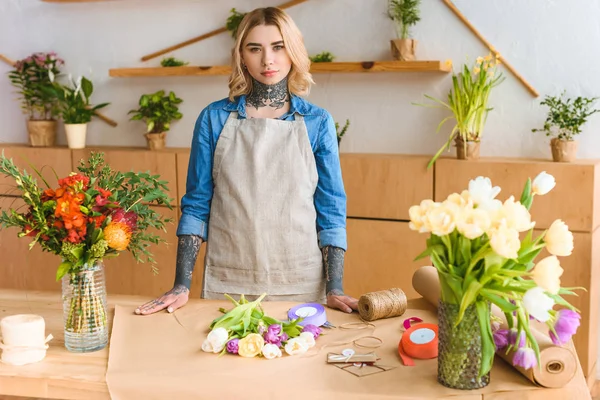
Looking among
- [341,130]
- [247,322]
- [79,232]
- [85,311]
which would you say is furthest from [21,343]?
[341,130]

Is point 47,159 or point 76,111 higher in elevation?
point 76,111

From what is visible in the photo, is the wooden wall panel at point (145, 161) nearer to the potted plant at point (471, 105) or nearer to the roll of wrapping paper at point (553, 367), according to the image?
the potted plant at point (471, 105)

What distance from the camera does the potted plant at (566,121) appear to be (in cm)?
355

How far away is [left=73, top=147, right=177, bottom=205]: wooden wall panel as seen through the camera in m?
4.12

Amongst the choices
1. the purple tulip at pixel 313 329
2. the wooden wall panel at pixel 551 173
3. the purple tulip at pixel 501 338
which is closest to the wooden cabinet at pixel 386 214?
the wooden wall panel at pixel 551 173

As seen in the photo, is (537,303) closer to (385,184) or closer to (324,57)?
(385,184)

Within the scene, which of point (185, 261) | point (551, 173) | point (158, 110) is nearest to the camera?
point (185, 261)

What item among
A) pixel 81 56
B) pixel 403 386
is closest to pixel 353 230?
pixel 81 56

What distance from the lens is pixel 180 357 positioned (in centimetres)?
174

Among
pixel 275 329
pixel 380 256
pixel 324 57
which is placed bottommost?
pixel 380 256

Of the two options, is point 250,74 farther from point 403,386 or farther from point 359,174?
point 359,174

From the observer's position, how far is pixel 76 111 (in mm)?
4391

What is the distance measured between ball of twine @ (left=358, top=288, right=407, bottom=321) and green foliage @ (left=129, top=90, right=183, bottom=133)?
2601 mm

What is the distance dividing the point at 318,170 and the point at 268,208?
204mm
